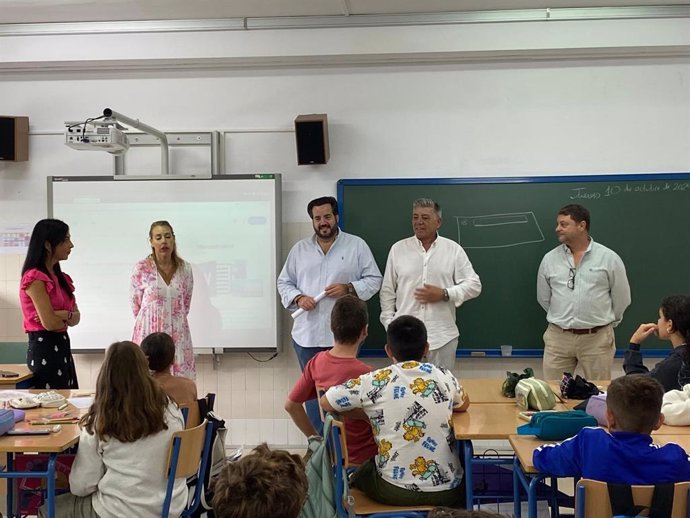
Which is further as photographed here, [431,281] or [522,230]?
[522,230]

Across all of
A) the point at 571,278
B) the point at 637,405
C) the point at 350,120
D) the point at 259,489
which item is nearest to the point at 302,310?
the point at 350,120

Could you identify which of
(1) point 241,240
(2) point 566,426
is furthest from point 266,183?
(2) point 566,426

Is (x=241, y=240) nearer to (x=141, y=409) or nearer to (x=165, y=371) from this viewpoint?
(x=165, y=371)

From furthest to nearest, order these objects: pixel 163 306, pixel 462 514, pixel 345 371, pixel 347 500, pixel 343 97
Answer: pixel 343 97, pixel 163 306, pixel 345 371, pixel 347 500, pixel 462 514

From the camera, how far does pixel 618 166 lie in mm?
4934

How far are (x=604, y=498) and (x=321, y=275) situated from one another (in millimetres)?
3031

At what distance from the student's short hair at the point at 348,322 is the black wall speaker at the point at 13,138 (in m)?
3.48

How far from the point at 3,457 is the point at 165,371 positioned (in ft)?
4.77

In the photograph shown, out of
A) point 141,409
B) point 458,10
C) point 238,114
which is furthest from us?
point 238,114

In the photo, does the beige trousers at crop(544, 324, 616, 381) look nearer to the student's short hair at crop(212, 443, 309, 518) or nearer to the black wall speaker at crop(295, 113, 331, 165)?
the black wall speaker at crop(295, 113, 331, 165)

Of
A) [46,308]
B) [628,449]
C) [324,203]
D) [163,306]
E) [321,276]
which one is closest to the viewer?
[628,449]

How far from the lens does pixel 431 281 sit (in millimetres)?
4547

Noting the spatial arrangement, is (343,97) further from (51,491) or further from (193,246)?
(51,491)

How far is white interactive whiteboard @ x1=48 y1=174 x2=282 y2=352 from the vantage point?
16.6 ft
